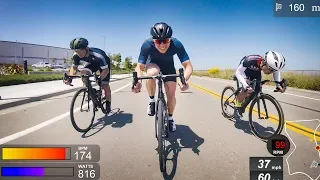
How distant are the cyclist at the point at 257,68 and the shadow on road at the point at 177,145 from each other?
1209 millimetres

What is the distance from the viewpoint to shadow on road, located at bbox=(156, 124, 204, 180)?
2049 mm

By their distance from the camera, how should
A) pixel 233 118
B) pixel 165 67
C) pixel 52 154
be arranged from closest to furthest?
pixel 52 154 < pixel 165 67 < pixel 233 118

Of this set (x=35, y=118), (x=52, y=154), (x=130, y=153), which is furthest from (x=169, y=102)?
(x=35, y=118)

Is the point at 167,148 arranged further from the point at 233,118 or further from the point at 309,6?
the point at 233,118

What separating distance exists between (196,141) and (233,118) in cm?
183

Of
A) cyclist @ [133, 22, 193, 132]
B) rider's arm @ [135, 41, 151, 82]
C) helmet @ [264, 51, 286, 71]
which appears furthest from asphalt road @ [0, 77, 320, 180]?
rider's arm @ [135, 41, 151, 82]

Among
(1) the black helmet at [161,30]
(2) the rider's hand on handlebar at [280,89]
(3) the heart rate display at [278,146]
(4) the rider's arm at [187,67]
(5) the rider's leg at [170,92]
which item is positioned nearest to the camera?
(3) the heart rate display at [278,146]

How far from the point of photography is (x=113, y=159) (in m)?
2.15

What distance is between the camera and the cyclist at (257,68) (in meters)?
2.32

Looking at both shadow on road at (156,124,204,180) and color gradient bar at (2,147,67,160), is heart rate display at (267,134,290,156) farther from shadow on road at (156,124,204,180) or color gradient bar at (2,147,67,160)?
color gradient bar at (2,147,67,160)

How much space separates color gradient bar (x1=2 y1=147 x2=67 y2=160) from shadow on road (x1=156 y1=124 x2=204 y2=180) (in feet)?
2.96

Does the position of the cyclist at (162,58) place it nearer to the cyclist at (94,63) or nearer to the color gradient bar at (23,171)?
the cyclist at (94,63)

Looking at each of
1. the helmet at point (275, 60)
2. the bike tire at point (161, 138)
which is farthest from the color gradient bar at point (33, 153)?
the helmet at point (275, 60)

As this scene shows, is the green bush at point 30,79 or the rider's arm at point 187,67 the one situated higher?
the rider's arm at point 187,67
